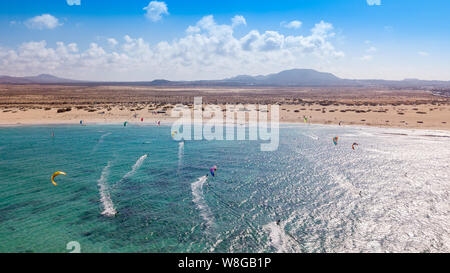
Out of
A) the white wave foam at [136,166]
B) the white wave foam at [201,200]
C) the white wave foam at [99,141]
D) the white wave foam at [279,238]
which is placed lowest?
the white wave foam at [279,238]

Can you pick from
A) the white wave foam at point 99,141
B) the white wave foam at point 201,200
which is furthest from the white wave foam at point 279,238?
the white wave foam at point 99,141

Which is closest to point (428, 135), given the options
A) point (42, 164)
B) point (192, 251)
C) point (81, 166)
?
point (192, 251)

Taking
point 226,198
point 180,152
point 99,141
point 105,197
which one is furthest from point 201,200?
point 99,141

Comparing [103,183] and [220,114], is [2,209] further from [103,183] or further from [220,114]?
[220,114]

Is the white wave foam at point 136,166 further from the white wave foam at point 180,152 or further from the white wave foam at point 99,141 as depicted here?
the white wave foam at point 99,141

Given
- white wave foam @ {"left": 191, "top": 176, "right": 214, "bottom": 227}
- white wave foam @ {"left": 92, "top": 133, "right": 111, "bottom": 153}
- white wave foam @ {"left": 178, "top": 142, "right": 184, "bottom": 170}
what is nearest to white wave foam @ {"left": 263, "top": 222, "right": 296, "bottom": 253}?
white wave foam @ {"left": 191, "top": 176, "right": 214, "bottom": 227}

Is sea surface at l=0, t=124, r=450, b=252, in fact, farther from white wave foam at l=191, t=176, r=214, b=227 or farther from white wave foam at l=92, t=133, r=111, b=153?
white wave foam at l=92, t=133, r=111, b=153

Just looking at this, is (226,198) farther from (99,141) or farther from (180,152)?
(99,141)
